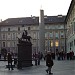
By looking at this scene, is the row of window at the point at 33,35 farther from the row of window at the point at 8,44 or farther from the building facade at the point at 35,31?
the row of window at the point at 8,44

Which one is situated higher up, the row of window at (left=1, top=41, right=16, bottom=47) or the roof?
the roof

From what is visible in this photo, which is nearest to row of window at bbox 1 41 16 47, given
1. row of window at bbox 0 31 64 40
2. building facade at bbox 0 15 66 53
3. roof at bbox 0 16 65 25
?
building facade at bbox 0 15 66 53

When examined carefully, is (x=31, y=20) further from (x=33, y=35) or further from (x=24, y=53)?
(x=24, y=53)

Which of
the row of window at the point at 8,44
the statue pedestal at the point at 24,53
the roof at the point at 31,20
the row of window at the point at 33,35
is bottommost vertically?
the statue pedestal at the point at 24,53

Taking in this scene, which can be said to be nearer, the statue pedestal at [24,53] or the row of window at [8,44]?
the statue pedestal at [24,53]

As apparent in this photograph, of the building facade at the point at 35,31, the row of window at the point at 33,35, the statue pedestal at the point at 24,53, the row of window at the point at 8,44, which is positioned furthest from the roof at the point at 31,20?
the statue pedestal at the point at 24,53

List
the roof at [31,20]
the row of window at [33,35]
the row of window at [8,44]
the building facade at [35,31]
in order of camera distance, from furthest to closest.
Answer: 1. the row of window at [8,44]
2. the roof at [31,20]
3. the row of window at [33,35]
4. the building facade at [35,31]

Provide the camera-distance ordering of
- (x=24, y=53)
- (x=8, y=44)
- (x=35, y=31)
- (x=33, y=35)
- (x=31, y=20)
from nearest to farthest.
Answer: (x=24, y=53)
(x=35, y=31)
(x=33, y=35)
(x=31, y=20)
(x=8, y=44)

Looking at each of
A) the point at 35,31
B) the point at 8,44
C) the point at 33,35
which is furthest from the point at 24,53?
the point at 8,44

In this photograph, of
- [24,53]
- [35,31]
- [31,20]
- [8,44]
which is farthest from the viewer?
[8,44]

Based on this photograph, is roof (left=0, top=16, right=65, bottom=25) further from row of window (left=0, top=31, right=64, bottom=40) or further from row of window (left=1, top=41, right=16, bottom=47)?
row of window (left=1, top=41, right=16, bottom=47)

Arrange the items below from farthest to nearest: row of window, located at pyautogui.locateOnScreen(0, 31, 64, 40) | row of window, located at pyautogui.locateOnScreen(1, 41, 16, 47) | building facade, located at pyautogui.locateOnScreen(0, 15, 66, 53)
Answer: row of window, located at pyautogui.locateOnScreen(1, 41, 16, 47)
row of window, located at pyautogui.locateOnScreen(0, 31, 64, 40)
building facade, located at pyautogui.locateOnScreen(0, 15, 66, 53)

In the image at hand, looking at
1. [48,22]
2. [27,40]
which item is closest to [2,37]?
[48,22]

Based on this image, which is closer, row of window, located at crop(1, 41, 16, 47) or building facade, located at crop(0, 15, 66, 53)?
building facade, located at crop(0, 15, 66, 53)
